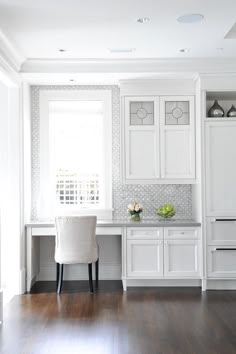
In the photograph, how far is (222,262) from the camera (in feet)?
17.3

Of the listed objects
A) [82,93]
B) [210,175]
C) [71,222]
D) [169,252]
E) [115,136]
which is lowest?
[169,252]

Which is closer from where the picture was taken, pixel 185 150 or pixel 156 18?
pixel 156 18

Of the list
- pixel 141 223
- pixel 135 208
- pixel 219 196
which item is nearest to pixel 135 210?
pixel 135 208

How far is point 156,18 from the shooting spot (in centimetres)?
384

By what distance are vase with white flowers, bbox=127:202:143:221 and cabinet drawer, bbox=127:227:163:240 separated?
0.82 ft

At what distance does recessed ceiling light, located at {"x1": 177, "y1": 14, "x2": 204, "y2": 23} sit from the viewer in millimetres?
3795

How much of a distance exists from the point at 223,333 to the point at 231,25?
272 cm

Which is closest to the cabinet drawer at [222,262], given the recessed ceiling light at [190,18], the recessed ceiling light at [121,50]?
the recessed ceiling light at [121,50]

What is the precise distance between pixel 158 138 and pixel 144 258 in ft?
4.93

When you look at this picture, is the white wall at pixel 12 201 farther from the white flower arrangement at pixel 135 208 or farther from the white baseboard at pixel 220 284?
the white baseboard at pixel 220 284

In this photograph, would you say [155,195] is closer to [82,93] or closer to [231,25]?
[82,93]

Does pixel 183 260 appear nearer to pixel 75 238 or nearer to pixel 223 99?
pixel 75 238

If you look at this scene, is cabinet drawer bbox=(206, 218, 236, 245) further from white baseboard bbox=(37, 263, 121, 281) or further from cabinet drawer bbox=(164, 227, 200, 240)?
white baseboard bbox=(37, 263, 121, 281)

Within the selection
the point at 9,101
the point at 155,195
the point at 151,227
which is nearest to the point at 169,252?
the point at 151,227
